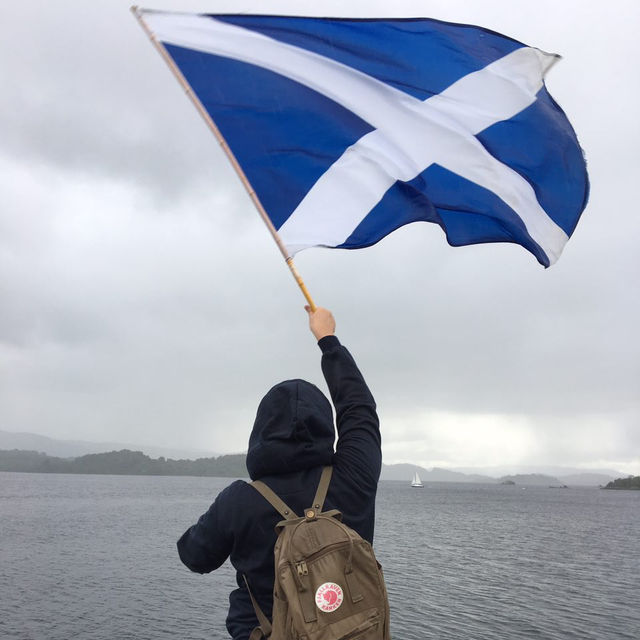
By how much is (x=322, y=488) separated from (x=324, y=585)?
1.64ft

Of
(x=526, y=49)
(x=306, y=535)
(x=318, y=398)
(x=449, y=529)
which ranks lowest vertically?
(x=449, y=529)

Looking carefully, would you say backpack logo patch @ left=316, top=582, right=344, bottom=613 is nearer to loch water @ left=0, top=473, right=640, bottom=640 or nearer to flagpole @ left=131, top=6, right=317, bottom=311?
flagpole @ left=131, top=6, right=317, bottom=311

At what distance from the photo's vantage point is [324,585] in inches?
102

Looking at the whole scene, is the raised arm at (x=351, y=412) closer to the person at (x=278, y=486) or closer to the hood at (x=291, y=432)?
the person at (x=278, y=486)

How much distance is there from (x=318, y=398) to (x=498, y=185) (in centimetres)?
320

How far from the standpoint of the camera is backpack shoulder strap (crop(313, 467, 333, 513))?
291 cm

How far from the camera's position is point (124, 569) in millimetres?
35500

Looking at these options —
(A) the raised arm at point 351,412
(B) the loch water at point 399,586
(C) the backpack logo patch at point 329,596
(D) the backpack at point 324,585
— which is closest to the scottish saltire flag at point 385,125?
(A) the raised arm at point 351,412

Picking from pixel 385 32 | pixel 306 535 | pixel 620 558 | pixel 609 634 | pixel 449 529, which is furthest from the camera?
pixel 449 529

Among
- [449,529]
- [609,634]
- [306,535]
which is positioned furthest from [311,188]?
[449,529]

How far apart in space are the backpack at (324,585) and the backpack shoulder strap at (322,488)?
0.12 m

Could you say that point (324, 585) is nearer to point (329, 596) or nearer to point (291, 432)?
point (329, 596)

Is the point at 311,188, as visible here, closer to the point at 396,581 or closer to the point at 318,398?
the point at 318,398

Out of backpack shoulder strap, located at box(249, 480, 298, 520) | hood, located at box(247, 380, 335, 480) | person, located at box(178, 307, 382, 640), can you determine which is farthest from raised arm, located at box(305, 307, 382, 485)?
backpack shoulder strap, located at box(249, 480, 298, 520)
